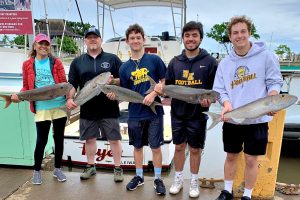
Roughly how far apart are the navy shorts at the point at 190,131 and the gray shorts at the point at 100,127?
0.88 meters

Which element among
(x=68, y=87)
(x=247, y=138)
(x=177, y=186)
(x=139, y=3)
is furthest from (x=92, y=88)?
(x=139, y=3)

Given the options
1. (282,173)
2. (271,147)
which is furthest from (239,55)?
(282,173)

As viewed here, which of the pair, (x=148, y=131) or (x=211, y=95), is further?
(x=148, y=131)

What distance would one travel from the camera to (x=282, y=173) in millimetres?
8727

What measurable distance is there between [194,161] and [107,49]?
1066 cm

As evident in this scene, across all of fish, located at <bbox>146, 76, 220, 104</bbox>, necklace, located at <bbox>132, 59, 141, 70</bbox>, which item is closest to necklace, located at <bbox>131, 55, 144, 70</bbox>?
necklace, located at <bbox>132, 59, 141, 70</bbox>

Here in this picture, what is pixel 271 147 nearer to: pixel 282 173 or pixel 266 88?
pixel 266 88

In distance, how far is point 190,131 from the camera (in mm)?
3732

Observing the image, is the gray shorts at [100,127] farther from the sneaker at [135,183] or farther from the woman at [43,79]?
the sneaker at [135,183]

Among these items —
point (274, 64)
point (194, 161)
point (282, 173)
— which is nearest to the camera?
point (274, 64)

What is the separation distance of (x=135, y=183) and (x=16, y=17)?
4302 mm

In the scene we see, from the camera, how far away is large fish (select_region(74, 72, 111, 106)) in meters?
3.75

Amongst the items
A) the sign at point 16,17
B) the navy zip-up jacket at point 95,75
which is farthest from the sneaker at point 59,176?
the sign at point 16,17

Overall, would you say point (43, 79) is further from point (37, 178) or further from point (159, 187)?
point (159, 187)
